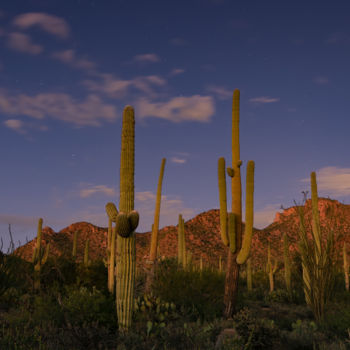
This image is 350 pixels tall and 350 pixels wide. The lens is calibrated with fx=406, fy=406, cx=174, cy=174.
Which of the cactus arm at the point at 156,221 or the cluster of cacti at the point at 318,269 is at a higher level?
the cactus arm at the point at 156,221

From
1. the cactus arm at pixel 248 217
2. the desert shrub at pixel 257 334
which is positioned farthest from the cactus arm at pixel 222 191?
the desert shrub at pixel 257 334

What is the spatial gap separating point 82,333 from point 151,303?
4.34 m

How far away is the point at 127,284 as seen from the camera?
8852mm

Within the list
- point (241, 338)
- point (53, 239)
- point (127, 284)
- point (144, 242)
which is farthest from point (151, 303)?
point (53, 239)

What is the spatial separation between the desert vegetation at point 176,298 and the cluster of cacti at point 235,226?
3cm

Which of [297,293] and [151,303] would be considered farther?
[297,293]

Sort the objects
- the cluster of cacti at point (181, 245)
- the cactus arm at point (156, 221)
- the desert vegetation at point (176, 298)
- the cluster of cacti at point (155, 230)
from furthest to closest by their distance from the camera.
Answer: the cluster of cacti at point (181, 245) < the cactus arm at point (156, 221) < the cluster of cacti at point (155, 230) < the desert vegetation at point (176, 298)

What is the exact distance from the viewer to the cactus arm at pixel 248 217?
12000 millimetres

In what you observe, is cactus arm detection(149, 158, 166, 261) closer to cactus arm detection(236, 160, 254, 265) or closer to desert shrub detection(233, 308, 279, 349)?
cactus arm detection(236, 160, 254, 265)

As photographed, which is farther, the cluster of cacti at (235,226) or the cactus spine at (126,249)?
the cluster of cacti at (235,226)

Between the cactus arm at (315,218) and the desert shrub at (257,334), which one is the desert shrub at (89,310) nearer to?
the desert shrub at (257,334)

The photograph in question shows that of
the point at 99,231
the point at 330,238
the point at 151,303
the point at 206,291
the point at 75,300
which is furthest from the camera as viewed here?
the point at 99,231

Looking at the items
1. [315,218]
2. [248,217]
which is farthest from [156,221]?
[315,218]

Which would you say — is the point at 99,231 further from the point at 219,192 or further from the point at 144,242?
the point at 219,192
